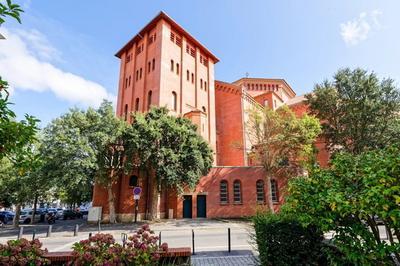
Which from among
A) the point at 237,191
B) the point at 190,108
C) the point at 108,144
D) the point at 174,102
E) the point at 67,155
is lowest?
the point at 237,191

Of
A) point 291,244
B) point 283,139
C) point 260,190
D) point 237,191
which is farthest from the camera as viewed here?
point 260,190

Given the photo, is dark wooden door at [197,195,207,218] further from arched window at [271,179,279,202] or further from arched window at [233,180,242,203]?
arched window at [271,179,279,202]

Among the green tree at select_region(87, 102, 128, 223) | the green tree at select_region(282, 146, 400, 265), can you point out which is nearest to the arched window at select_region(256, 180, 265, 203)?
the green tree at select_region(87, 102, 128, 223)

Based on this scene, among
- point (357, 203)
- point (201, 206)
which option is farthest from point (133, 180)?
point (357, 203)

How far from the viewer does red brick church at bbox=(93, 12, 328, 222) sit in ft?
89.1

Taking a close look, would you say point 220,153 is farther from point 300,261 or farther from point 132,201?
point 300,261

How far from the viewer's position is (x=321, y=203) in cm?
414

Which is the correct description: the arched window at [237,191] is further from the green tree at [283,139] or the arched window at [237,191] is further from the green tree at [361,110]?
the green tree at [361,110]

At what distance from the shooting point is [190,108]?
3316 cm

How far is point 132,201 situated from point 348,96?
1043 inches

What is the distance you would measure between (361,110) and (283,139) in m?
9.05

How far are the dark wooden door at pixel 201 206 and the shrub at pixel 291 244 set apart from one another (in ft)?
74.0

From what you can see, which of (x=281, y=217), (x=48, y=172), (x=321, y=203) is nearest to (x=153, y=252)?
(x=281, y=217)

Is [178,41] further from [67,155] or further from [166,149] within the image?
[67,155]
